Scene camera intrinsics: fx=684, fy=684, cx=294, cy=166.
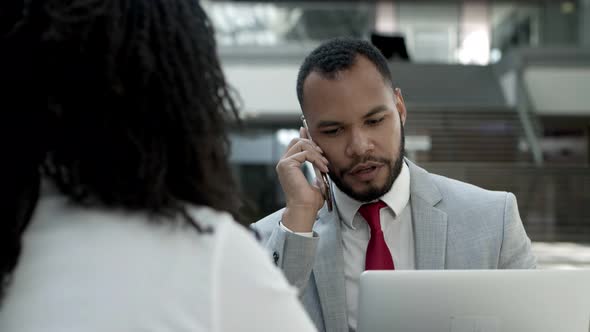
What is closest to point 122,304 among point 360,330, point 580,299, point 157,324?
point 157,324

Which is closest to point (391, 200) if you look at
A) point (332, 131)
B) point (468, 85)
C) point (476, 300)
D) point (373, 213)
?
point (373, 213)

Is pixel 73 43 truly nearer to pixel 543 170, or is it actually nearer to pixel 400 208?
pixel 400 208

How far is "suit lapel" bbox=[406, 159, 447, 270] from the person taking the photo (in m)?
2.05

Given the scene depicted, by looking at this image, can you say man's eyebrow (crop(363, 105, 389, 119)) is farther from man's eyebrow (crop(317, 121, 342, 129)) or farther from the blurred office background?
the blurred office background

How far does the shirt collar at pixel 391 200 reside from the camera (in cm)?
217

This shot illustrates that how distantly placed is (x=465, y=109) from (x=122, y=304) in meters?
15.9

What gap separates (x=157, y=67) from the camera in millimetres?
825

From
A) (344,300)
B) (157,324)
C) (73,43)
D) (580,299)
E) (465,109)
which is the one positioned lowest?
(465,109)

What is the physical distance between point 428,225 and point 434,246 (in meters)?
0.07

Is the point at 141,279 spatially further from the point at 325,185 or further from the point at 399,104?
the point at 399,104

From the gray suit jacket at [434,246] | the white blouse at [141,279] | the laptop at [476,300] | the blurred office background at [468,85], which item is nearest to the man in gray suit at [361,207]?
the gray suit jacket at [434,246]

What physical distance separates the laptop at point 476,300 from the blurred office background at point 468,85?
9.58 meters

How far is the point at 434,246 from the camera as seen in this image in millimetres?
2066

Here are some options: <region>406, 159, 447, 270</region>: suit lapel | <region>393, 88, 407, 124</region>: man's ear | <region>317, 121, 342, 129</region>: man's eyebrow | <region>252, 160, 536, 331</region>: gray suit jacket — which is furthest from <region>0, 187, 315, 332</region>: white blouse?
<region>393, 88, 407, 124</region>: man's ear
